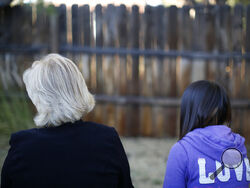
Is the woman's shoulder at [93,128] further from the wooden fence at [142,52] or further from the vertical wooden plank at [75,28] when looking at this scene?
the vertical wooden plank at [75,28]

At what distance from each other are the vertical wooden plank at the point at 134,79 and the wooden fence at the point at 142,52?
2 centimetres

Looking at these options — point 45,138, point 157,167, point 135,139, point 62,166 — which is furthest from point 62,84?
point 135,139

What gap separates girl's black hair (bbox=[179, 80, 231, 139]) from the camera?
163 centimetres

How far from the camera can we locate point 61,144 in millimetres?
1334

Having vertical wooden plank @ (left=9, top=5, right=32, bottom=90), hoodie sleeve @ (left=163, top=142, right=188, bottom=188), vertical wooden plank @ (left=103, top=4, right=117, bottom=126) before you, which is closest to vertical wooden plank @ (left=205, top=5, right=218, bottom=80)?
vertical wooden plank @ (left=103, top=4, right=117, bottom=126)

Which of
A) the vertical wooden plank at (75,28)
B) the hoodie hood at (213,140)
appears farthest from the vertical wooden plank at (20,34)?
the hoodie hood at (213,140)

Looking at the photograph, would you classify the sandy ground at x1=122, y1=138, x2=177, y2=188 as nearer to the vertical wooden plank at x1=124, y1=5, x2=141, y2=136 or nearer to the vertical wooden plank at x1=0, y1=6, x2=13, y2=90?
the vertical wooden plank at x1=124, y1=5, x2=141, y2=136

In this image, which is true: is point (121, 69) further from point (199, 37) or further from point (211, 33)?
point (211, 33)

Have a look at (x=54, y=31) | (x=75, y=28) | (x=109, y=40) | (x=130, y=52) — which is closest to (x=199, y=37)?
(x=130, y=52)

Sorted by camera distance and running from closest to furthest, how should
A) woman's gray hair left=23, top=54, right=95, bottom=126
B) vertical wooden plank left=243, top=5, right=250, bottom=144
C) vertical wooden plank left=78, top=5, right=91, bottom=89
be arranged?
woman's gray hair left=23, top=54, right=95, bottom=126 → vertical wooden plank left=243, top=5, right=250, bottom=144 → vertical wooden plank left=78, top=5, right=91, bottom=89

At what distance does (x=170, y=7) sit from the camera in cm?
497

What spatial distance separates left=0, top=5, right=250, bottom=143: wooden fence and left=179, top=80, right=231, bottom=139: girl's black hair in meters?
3.34

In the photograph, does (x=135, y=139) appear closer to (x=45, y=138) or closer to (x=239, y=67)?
(x=239, y=67)

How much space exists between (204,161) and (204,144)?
83 millimetres
